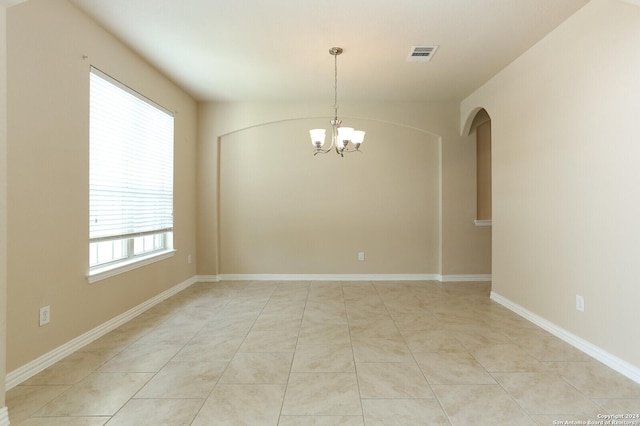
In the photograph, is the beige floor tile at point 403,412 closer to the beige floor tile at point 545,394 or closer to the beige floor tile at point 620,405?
the beige floor tile at point 545,394

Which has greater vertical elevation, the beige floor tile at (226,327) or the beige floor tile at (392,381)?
the beige floor tile at (226,327)

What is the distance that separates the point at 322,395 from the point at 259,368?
58 cm

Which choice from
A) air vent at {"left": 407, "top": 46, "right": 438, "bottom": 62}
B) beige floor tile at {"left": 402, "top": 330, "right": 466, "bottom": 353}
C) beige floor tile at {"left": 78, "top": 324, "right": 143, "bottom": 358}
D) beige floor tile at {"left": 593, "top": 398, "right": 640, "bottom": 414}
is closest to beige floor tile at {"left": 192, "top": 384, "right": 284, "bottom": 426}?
beige floor tile at {"left": 78, "top": 324, "right": 143, "bottom": 358}

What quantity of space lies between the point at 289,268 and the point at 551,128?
12.7 ft

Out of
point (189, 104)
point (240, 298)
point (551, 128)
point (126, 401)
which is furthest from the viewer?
point (189, 104)

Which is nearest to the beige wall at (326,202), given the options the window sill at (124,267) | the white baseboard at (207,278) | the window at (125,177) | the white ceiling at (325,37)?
the white baseboard at (207,278)

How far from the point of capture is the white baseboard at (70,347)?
2350 millimetres

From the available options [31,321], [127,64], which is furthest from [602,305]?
[127,64]

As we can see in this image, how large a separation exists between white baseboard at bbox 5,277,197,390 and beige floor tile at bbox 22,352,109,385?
0.12ft

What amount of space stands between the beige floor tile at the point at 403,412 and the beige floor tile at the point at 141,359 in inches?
60.0

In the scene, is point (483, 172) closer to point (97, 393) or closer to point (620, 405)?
point (620, 405)

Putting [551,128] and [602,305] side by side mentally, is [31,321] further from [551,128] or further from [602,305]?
[551,128]

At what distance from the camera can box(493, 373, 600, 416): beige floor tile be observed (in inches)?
81.2

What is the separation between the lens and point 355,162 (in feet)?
18.8
